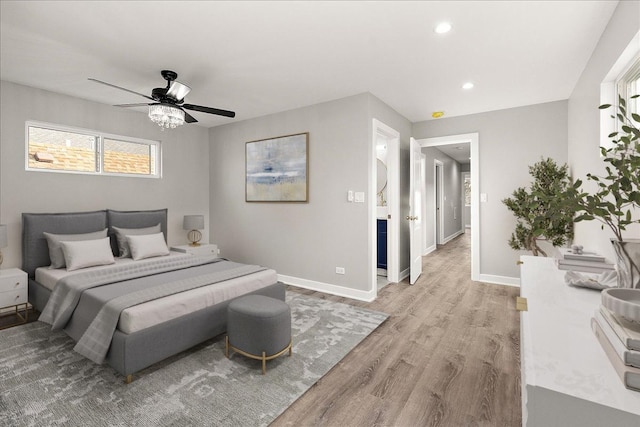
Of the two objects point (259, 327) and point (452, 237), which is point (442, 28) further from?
point (452, 237)

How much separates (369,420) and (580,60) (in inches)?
144

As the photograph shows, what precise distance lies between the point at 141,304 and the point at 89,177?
2.90 m

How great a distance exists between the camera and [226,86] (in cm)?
361

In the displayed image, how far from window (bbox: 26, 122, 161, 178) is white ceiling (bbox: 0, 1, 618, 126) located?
0.55 m

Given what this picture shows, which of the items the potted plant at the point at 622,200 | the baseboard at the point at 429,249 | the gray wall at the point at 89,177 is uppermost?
the gray wall at the point at 89,177

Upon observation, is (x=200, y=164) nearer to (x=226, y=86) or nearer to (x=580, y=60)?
(x=226, y=86)

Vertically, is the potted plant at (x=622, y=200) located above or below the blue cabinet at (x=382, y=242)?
above

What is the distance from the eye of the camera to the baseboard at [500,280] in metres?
4.34

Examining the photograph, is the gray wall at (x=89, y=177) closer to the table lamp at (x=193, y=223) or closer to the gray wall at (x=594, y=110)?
the table lamp at (x=193, y=223)

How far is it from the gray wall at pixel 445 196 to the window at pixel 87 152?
5.43m

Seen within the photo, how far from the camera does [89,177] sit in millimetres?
4117

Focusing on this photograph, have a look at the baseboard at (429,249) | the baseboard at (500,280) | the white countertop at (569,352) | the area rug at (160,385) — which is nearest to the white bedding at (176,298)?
the area rug at (160,385)

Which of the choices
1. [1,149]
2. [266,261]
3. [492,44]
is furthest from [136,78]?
[492,44]

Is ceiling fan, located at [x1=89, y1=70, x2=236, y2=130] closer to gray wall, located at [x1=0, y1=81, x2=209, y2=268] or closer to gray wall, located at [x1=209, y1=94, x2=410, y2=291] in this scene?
gray wall, located at [x1=0, y1=81, x2=209, y2=268]
